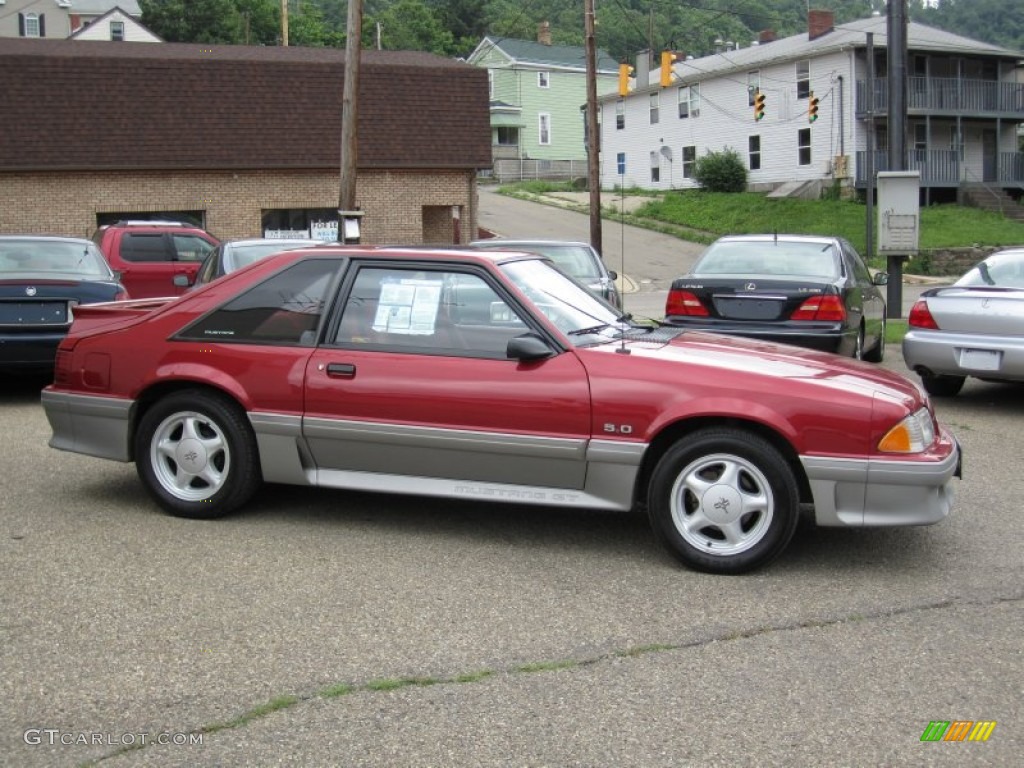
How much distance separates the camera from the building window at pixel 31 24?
222ft

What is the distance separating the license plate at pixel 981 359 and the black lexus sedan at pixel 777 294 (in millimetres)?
1038

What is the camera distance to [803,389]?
17.8ft

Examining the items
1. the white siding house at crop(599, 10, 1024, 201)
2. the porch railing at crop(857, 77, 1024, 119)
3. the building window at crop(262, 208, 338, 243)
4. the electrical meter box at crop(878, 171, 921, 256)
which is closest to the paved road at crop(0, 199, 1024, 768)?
the electrical meter box at crop(878, 171, 921, 256)

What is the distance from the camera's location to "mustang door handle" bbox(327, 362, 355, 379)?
19.9 ft

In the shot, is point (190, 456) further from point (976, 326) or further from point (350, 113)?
point (350, 113)

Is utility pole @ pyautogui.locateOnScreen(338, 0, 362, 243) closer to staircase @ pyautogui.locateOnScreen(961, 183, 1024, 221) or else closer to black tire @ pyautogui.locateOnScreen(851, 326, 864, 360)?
black tire @ pyautogui.locateOnScreen(851, 326, 864, 360)

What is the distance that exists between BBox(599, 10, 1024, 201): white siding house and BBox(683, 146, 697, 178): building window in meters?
0.08

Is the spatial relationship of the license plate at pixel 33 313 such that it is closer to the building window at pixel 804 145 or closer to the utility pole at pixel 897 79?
the utility pole at pixel 897 79

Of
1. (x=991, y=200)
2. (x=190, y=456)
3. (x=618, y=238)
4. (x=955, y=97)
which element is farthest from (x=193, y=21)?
(x=190, y=456)

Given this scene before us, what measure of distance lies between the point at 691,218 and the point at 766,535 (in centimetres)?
3887

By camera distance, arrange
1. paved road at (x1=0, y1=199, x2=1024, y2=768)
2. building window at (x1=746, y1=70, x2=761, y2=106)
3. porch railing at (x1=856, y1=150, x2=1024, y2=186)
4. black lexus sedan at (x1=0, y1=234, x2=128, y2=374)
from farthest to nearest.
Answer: building window at (x1=746, y1=70, x2=761, y2=106)
porch railing at (x1=856, y1=150, x2=1024, y2=186)
black lexus sedan at (x1=0, y1=234, x2=128, y2=374)
paved road at (x1=0, y1=199, x2=1024, y2=768)

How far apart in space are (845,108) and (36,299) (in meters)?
38.9

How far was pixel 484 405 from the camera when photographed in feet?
18.9

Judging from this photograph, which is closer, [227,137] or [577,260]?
[577,260]
